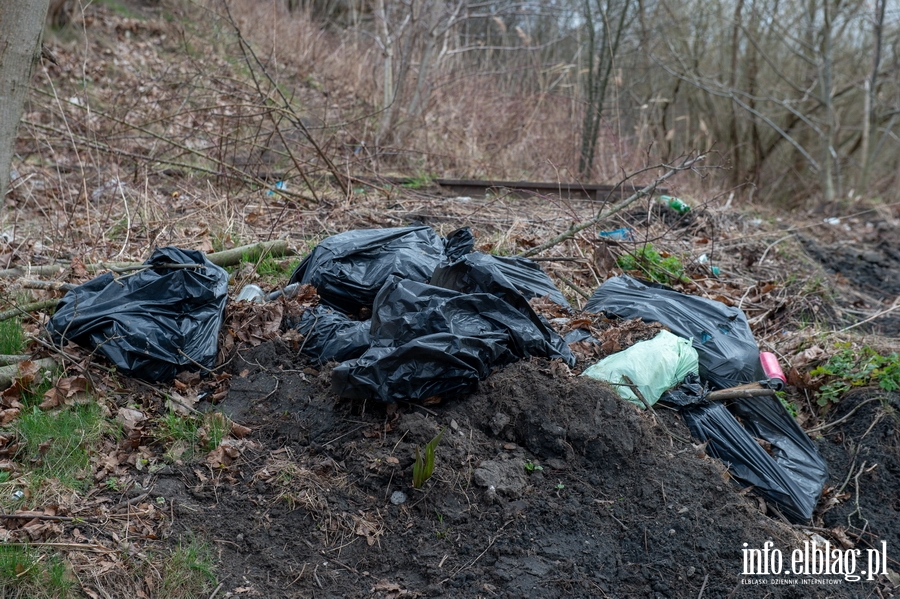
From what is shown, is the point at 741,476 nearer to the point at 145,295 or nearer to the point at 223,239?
the point at 145,295

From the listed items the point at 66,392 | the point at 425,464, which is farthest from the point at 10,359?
the point at 425,464

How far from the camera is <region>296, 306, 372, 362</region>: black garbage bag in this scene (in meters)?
3.51

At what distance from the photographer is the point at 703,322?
12.9 feet

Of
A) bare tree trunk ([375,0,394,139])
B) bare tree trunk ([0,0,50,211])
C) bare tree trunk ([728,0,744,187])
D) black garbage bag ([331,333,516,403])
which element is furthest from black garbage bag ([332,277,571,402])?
bare tree trunk ([728,0,744,187])

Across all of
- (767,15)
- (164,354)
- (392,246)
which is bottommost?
(164,354)

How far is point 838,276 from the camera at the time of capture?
6.57m

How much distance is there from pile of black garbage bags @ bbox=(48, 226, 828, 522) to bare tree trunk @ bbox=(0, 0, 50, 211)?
40.4 inches

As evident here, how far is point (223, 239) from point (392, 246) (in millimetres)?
1455

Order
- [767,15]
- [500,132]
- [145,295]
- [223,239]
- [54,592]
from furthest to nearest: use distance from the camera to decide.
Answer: [767,15] → [500,132] → [223,239] → [145,295] → [54,592]

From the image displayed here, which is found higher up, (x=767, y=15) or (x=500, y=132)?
(x=767, y=15)

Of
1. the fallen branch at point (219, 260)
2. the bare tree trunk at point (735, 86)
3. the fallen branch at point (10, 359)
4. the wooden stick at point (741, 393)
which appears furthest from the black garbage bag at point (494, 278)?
the bare tree trunk at point (735, 86)

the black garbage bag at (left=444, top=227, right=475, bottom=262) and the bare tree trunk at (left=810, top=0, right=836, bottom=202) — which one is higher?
the bare tree trunk at (left=810, top=0, right=836, bottom=202)

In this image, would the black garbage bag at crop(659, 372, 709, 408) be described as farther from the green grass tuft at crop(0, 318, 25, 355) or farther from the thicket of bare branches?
the thicket of bare branches

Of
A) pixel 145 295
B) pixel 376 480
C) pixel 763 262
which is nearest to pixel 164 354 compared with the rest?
pixel 145 295
